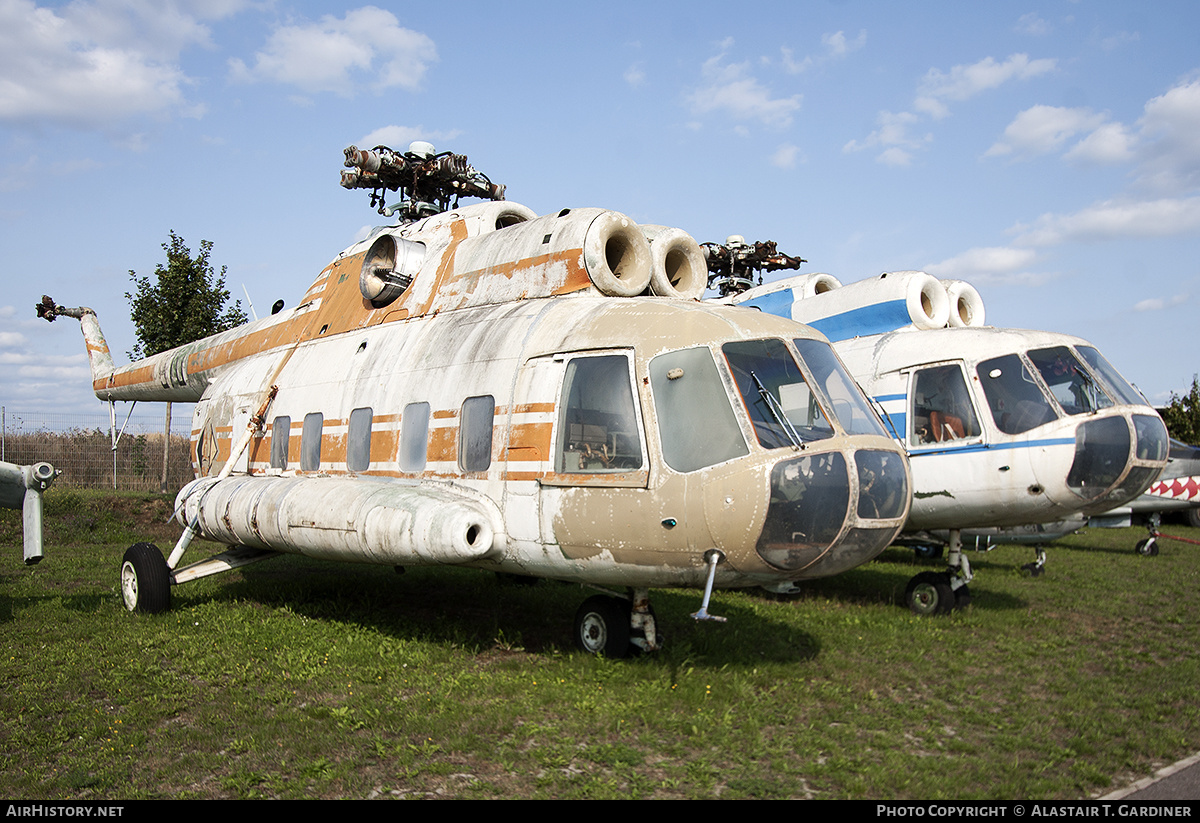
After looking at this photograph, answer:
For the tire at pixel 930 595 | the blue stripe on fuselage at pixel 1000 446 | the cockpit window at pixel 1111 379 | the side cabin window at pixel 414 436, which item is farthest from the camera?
the tire at pixel 930 595

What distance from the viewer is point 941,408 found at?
9.27 m

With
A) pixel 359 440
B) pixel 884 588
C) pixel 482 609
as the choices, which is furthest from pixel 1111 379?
pixel 359 440

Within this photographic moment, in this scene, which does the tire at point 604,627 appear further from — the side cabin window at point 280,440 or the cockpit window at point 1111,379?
the cockpit window at point 1111,379

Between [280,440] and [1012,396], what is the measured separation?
8001mm

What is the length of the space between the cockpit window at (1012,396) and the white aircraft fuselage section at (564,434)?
345cm

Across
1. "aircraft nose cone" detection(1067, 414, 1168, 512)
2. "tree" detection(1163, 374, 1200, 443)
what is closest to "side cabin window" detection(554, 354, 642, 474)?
"aircraft nose cone" detection(1067, 414, 1168, 512)

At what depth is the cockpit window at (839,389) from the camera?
6023 mm

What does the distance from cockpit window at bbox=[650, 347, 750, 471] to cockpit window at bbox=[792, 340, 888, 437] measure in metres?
0.85

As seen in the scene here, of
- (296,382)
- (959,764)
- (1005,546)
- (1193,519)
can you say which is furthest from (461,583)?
(1193,519)

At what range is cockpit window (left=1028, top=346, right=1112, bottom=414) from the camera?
8570mm

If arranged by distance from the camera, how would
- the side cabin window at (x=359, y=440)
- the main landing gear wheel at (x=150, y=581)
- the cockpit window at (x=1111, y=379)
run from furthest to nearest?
1. the main landing gear wheel at (x=150, y=581)
2. the cockpit window at (x=1111, y=379)
3. the side cabin window at (x=359, y=440)

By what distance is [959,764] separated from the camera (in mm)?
4984

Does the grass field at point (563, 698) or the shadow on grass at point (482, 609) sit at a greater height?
the shadow on grass at point (482, 609)

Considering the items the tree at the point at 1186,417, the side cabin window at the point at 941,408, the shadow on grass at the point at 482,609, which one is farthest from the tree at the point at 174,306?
the tree at the point at 1186,417
